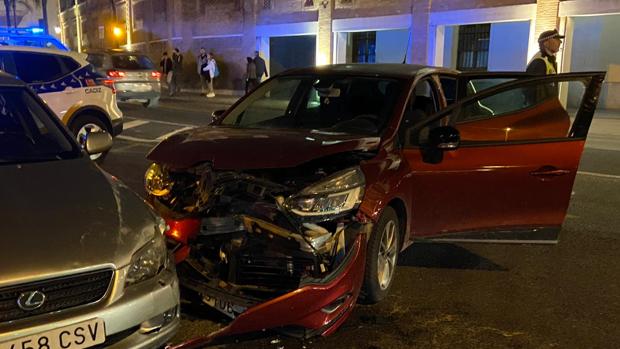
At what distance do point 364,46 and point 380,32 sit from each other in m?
1.12

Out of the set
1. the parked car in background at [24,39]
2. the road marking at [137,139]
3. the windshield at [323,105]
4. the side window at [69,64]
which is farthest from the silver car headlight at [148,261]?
the parked car in background at [24,39]

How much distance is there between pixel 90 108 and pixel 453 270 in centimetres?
639

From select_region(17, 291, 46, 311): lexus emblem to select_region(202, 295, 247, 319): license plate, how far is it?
108 cm

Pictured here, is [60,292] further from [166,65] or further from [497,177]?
[166,65]

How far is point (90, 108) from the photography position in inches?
350

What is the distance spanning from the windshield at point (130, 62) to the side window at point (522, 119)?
44.0 feet

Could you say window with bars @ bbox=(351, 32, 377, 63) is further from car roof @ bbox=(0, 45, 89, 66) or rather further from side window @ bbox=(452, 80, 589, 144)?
side window @ bbox=(452, 80, 589, 144)

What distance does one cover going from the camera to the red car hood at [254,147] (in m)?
3.67

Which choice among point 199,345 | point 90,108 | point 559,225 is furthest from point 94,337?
point 90,108

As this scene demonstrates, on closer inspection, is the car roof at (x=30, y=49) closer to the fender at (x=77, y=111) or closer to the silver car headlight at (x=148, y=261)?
the fender at (x=77, y=111)

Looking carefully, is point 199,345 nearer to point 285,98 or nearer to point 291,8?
point 285,98

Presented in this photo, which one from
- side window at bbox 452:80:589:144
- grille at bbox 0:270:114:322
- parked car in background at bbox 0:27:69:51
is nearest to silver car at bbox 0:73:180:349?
grille at bbox 0:270:114:322

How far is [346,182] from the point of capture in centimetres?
351

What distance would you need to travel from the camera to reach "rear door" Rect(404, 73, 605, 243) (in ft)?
13.8
